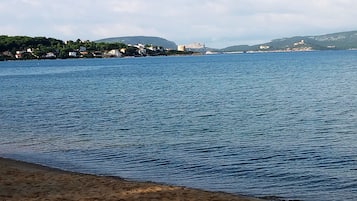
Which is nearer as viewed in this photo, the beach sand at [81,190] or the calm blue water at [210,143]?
the beach sand at [81,190]

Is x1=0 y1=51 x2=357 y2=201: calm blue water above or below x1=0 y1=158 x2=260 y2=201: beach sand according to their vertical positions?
below

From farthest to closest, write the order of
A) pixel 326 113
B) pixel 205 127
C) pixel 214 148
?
pixel 326 113
pixel 205 127
pixel 214 148

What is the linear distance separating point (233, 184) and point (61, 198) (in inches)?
217

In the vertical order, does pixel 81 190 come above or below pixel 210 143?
above

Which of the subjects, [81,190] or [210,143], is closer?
[81,190]

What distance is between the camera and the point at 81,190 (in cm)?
1405

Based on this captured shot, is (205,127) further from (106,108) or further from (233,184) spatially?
(106,108)

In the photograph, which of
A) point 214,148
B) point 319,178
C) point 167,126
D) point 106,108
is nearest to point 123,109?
point 106,108

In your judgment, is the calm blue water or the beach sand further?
the calm blue water

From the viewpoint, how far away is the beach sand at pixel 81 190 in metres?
13.1

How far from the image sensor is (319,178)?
16.6 metres

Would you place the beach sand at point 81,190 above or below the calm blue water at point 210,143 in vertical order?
above

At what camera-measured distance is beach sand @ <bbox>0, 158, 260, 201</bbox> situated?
13141 millimetres

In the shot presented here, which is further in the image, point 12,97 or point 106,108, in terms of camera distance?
Answer: point 12,97
